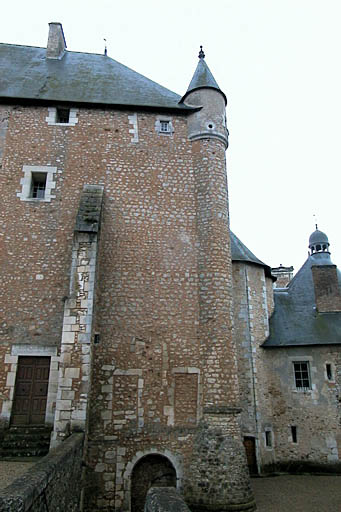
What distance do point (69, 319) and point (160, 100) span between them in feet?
24.0

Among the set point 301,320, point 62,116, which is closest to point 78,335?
point 62,116

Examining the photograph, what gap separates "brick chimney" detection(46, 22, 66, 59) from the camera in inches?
519

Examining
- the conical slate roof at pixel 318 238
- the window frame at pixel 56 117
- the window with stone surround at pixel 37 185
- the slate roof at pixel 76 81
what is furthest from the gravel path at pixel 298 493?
the window frame at pixel 56 117

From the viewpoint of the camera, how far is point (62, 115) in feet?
35.7

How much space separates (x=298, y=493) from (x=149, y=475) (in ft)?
12.4

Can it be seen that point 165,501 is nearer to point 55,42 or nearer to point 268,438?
point 268,438

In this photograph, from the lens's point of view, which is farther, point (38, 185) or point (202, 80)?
point (202, 80)

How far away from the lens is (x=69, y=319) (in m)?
7.80

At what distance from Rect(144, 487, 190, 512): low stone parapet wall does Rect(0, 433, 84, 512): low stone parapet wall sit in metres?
1.15

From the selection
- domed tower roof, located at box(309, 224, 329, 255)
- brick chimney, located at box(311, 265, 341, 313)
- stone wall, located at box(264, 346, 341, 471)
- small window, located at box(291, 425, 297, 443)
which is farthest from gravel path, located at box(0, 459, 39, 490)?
domed tower roof, located at box(309, 224, 329, 255)

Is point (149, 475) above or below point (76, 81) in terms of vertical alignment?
below

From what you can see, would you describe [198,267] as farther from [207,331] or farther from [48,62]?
[48,62]

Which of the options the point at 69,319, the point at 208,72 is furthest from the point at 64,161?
the point at 208,72

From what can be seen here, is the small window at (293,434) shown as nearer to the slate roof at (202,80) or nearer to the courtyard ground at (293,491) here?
the courtyard ground at (293,491)
